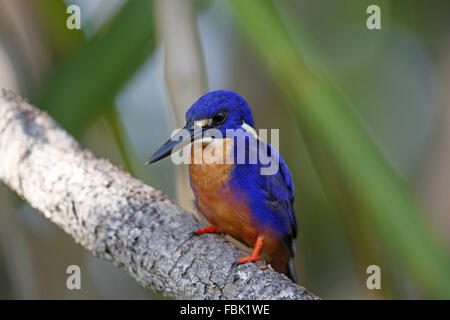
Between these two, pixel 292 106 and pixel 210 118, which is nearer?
pixel 210 118

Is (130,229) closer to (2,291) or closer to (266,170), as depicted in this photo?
(266,170)

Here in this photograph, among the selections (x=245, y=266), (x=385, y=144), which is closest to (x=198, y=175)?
A: (x=245, y=266)

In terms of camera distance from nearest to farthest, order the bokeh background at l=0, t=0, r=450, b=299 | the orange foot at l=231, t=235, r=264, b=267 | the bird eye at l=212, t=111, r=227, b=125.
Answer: the bokeh background at l=0, t=0, r=450, b=299, the orange foot at l=231, t=235, r=264, b=267, the bird eye at l=212, t=111, r=227, b=125

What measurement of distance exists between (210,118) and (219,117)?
44mm

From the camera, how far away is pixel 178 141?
141cm

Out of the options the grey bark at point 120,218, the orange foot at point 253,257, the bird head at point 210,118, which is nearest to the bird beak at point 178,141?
the bird head at point 210,118

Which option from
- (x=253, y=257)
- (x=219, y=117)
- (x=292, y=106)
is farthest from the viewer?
(x=292, y=106)

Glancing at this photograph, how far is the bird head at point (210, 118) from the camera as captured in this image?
1.40 metres

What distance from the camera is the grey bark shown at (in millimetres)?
1303

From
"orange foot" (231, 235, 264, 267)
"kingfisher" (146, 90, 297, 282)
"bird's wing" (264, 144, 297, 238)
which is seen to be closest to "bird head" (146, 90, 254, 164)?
"kingfisher" (146, 90, 297, 282)

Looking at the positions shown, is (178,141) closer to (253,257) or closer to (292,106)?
(253,257)

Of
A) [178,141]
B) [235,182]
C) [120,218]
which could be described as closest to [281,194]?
[235,182]

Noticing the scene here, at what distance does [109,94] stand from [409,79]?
178 centimetres

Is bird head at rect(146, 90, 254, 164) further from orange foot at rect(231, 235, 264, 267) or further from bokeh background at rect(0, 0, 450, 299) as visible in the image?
orange foot at rect(231, 235, 264, 267)
